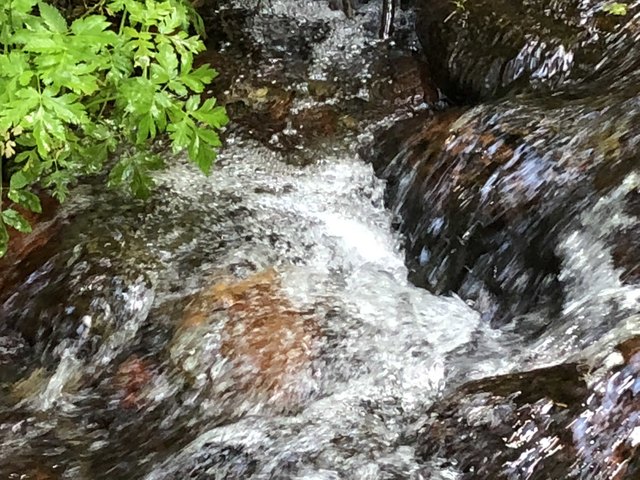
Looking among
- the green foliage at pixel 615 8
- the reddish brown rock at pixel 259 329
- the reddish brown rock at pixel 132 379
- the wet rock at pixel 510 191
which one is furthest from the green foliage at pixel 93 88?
the green foliage at pixel 615 8

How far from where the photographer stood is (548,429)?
189cm

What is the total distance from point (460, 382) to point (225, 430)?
2.70 ft

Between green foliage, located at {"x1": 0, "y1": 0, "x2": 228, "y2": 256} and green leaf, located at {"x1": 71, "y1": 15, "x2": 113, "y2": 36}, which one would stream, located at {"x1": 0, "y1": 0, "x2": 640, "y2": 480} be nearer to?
→ green foliage, located at {"x1": 0, "y1": 0, "x2": 228, "y2": 256}

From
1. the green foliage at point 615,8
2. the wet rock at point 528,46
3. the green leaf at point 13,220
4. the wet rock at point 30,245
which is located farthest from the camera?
the green foliage at point 615,8

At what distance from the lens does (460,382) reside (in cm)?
247

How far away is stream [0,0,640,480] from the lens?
2.11 metres

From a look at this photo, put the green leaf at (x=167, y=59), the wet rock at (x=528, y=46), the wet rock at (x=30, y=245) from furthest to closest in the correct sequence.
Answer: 1. the wet rock at (x=528, y=46)
2. the wet rock at (x=30, y=245)
3. the green leaf at (x=167, y=59)

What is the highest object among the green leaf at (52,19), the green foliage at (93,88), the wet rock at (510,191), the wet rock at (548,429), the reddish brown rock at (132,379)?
the green leaf at (52,19)

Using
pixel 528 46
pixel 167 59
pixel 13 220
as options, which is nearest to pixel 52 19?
pixel 167 59

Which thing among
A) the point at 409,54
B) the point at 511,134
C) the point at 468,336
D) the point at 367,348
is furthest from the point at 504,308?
the point at 409,54

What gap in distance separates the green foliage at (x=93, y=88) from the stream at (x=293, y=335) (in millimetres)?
447

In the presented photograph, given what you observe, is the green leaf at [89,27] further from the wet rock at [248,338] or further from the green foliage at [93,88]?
the wet rock at [248,338]

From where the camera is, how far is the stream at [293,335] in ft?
6.92

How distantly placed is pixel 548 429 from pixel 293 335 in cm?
118
